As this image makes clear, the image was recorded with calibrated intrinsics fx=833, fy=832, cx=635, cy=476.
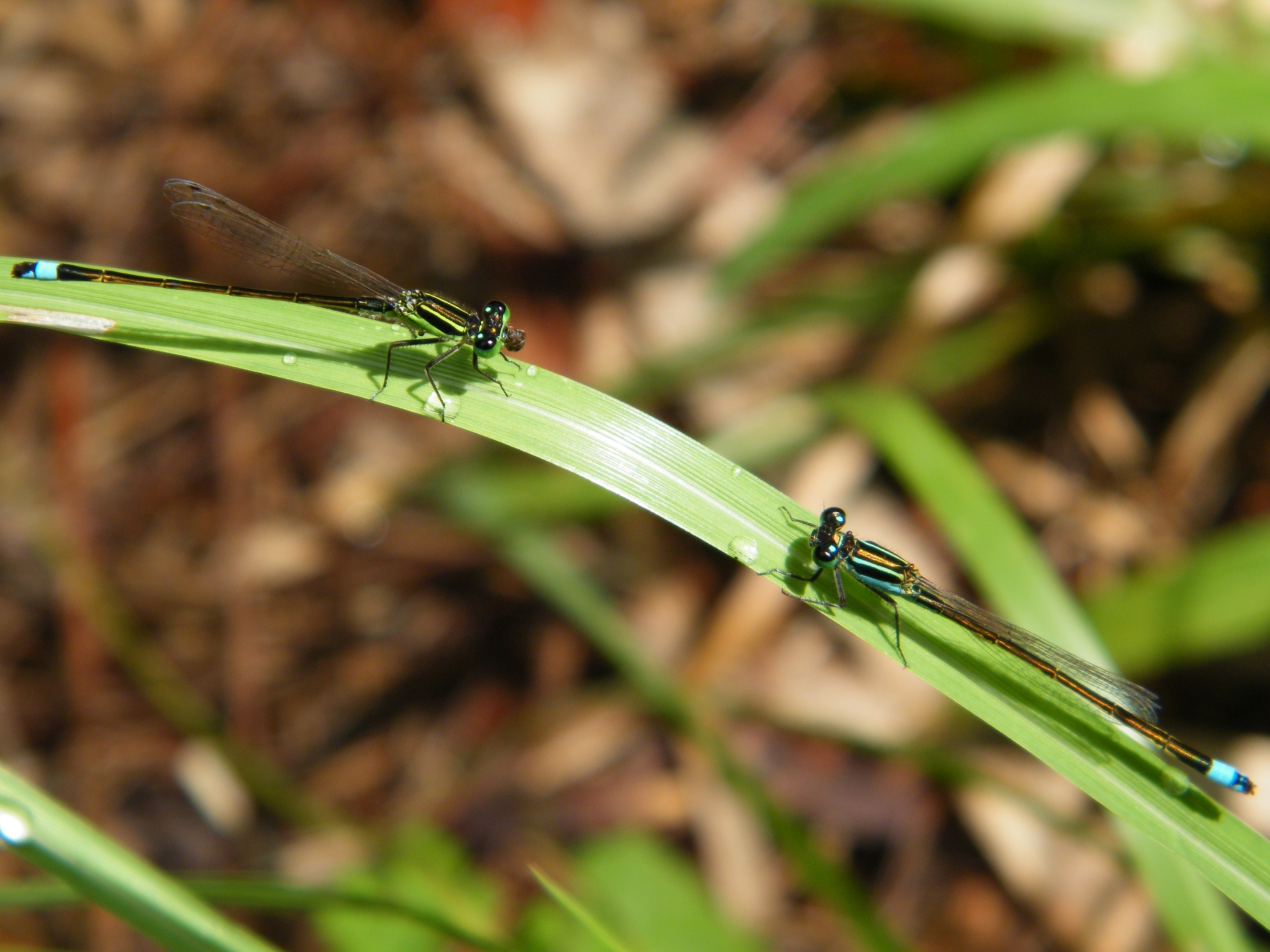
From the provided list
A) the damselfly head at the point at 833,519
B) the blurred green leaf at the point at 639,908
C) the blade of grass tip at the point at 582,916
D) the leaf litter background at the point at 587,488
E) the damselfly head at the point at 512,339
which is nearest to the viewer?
the blade of grass tip at the point at 582,916

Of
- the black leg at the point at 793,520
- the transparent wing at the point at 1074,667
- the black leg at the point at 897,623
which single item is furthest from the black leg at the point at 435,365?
the transparent wing at the point at 1074,667

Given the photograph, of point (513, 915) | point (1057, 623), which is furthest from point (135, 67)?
point (1057, 623)

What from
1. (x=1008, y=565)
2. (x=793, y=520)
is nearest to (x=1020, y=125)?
(x=1008, y=565)

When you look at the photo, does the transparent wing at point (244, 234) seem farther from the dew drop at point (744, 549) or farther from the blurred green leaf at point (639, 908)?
the blurred green leaf at point (639, 908)

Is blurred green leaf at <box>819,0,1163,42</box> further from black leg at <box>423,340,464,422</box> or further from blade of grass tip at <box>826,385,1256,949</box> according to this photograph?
black leg at <box>423,340,464,422</box>

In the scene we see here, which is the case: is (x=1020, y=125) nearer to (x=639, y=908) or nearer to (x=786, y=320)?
(x=786, y=320)
